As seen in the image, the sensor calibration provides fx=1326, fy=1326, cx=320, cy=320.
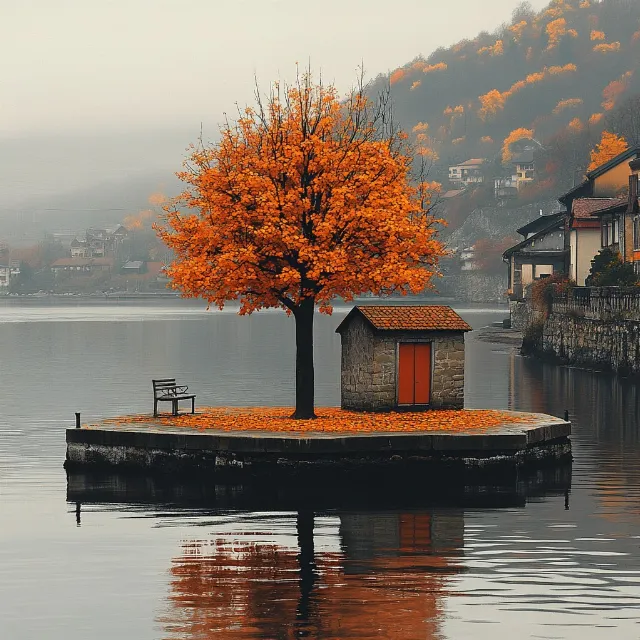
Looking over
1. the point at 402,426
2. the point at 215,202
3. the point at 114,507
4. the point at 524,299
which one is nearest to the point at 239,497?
the point at 114,507

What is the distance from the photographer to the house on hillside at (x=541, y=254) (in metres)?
126

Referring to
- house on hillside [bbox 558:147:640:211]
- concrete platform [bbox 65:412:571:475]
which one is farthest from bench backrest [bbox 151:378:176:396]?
house on hillside [bbox 558:147:640:211]

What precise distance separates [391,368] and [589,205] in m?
70.6

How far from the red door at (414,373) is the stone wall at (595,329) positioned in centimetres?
3803

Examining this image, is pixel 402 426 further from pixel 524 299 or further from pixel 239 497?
pixel 524 299

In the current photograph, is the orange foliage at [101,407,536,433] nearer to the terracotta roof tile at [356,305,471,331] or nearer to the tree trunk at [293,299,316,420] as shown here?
the tree trunk at [293,299,316,420]

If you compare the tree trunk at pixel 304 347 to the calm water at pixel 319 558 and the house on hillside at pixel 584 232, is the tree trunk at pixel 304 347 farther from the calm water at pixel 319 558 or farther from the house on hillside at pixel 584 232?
the house on hillside at pixel 584 232

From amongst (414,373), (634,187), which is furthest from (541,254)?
(414,373)

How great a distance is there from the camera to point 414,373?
44.6 meters

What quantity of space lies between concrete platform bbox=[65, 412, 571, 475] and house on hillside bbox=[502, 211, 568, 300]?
84320 millimetres

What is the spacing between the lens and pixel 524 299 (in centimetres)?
13038

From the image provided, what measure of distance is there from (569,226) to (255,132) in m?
71.2

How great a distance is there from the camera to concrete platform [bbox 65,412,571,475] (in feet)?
126

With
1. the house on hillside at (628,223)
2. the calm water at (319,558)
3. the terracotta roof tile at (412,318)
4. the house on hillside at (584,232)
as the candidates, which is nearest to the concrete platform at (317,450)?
the calm water at (319,558)
